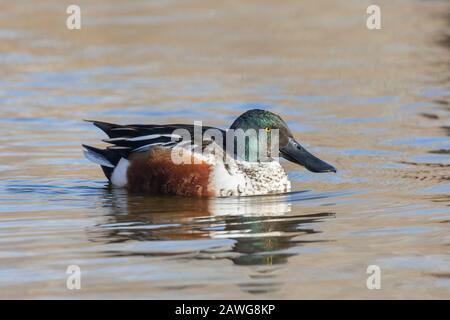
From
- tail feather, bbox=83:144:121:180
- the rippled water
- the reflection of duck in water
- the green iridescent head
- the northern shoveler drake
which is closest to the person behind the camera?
the rippled water

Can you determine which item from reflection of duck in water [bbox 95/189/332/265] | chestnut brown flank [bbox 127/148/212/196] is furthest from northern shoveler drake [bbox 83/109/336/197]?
reflection of duck in water [bbox 95/189/332/265]

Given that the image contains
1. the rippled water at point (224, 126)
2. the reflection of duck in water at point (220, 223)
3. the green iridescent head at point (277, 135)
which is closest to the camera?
the rippled water at point (224, 126)

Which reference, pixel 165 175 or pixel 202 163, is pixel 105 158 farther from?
pixel 202 163

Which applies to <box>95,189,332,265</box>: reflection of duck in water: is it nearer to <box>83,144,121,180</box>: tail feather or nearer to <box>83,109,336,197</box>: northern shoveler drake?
<box>83,109,336,197</box>: northern shoveler drake

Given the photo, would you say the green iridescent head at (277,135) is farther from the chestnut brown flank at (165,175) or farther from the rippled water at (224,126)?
the chestnut brown flank at (165,175)

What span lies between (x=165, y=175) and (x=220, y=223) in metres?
1.08

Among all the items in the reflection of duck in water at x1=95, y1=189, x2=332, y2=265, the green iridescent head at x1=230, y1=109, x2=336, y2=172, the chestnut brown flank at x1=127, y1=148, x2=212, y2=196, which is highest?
the green iridescent head at x1=230, y1=109, x2=336, y2=172

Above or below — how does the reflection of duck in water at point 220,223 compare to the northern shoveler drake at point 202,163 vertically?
below

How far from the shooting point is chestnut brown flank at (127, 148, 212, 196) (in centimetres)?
878

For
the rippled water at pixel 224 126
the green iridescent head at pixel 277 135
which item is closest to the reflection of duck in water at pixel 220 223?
the rippled water at pixel 224 126

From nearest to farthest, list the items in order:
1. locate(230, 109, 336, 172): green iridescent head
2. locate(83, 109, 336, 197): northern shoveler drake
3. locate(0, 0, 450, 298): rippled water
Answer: locate(0, 0, 450, 298): rippled water → locate(83, 109, 336, 197): northern shoveler drake → locate(230, 109, 336, 172): green iridescent head

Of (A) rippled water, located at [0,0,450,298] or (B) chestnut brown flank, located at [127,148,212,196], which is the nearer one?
(A) rippled water, located at [0,0,450,298]

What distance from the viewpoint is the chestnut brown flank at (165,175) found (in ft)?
28.8

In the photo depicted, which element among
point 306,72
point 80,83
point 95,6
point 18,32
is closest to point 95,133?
point 80,83
